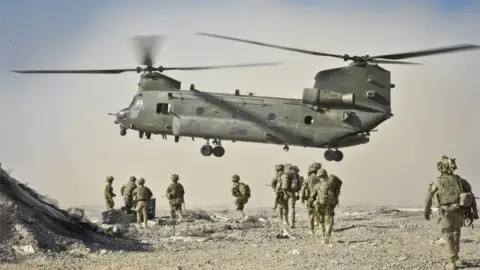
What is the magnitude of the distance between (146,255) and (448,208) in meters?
4.71

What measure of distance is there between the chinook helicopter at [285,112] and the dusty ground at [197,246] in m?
5.36

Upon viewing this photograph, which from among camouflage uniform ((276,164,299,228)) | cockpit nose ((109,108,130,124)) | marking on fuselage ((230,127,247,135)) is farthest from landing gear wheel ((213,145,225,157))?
camouflage uniform ((276,164,299,228))

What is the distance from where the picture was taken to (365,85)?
63.5 feet

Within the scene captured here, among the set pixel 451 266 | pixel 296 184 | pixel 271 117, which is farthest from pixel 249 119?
pixel 451 266

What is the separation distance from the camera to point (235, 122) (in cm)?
2020

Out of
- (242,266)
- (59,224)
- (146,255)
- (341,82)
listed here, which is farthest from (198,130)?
(242,266)

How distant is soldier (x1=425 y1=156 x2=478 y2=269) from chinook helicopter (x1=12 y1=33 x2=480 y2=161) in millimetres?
10028

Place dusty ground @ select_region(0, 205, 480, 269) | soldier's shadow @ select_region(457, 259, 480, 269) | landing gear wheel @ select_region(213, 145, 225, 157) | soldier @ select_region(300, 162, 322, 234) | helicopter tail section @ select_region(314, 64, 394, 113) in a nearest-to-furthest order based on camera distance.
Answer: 1. soldier's shadow @ select_region(457, 259, 480, 269)
2. dusty ground @ select_region(0, 205, 480, 269)
3. soldier @ select_region(300, 162, 322, 234)
4. helicopter tail section @ select_region(314, 64, 394, 113)
5. landing gear wheel @ select_region(213, 145, 225, 157)

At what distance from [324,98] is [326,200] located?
834 centimetres

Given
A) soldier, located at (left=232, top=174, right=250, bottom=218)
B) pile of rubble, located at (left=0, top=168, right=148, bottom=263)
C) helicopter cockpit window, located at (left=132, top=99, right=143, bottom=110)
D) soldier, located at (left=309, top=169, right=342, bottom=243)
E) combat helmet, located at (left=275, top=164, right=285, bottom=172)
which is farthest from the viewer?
helicopter cockpit window, located at (left=132, top=99, right=143, bottom=110)

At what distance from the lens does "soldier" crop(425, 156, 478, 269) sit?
27.0 feet

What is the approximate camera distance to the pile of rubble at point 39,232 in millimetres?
10141

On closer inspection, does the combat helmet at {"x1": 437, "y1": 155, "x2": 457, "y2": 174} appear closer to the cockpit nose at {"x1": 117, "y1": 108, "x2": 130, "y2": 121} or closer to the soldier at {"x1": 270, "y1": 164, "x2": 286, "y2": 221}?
the soldier at {"x1": 270, "y1": 164, "x2": 286, "y2": 221}

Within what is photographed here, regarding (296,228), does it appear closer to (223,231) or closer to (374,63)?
(223,231)
